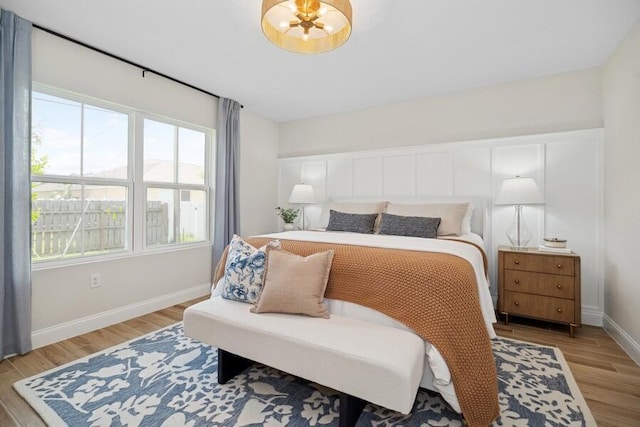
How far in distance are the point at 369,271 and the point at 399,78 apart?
227cm

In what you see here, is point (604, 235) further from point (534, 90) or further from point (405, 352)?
point (405, 352)

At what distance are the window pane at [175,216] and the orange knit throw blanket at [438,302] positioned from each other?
2265 mm

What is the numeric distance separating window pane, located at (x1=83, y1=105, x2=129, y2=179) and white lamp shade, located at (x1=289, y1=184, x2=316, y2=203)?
1985mm

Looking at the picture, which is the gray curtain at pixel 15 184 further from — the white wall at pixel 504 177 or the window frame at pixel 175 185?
the white wall at pixel 504 177

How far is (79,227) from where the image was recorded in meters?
2.57

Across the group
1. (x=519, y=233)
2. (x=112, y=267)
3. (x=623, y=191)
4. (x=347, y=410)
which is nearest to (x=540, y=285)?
(x=519, y=233)

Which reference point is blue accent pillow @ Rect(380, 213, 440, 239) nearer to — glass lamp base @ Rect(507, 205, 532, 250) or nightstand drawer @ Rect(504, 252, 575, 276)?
nightstand drawer @ Rect(504, 252, 575, 276)

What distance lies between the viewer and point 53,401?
1618mm

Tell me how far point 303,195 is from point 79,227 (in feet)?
8.00

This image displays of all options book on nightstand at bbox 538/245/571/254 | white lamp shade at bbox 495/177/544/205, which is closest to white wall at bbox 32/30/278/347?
white lamp shade at bbox 495/177/544/205

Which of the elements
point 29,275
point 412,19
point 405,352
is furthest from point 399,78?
point 29,275

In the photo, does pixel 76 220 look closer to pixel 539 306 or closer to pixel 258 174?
pixel 258 174

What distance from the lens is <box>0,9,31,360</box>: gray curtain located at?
6.68 feet

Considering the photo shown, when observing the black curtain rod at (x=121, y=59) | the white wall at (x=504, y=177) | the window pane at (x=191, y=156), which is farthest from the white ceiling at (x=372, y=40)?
the white wall at (x=504, y=177)
